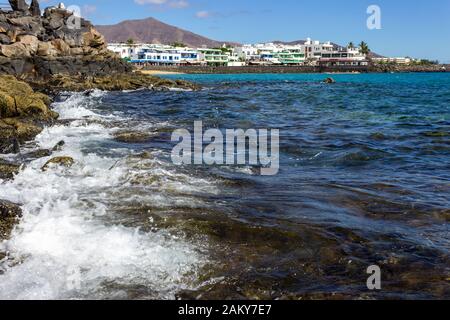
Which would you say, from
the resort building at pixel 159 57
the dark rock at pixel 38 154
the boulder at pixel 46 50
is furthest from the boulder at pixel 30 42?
the resort building at pixel 159 57

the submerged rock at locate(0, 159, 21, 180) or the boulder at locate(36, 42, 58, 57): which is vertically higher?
the boulder at locate(36, 42, 58, 57)

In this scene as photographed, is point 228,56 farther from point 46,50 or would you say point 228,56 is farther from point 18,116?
point 18,116

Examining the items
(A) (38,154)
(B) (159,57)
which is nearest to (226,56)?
(B) (159,57)

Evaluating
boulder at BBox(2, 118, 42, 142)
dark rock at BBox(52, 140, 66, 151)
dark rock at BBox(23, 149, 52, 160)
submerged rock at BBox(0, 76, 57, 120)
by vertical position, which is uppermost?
submerged rock at BBox(0, 76, 57, 120)

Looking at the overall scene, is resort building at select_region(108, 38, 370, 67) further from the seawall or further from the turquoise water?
the turquoise water

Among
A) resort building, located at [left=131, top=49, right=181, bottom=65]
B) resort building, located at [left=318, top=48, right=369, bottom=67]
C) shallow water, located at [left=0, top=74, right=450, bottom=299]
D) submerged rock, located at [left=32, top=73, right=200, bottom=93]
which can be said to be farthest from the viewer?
resort building, located at [left=318, top=48, right=369, bottom=67]

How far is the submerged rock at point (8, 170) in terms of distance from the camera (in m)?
9.91

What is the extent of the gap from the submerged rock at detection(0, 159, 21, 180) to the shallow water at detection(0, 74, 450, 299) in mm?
249

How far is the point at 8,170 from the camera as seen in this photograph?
10.3 meters

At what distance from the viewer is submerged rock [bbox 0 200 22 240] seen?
6755 millimetres

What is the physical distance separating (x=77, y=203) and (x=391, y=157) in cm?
948

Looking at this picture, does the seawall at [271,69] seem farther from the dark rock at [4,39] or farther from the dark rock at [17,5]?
the dark rock at [4,39]

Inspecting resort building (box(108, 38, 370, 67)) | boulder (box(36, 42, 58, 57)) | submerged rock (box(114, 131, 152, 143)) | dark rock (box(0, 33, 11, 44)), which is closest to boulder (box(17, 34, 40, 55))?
boulder (box(36, 42, 58, 57))
